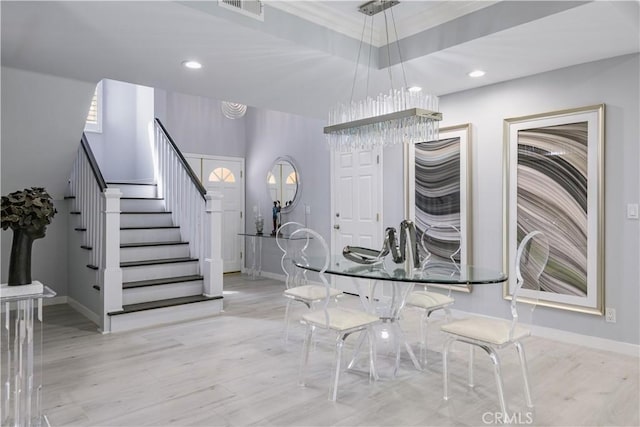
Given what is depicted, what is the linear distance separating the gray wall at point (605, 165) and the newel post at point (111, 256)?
339 centimetres

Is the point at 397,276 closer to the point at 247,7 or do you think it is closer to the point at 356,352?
the point at 356,352

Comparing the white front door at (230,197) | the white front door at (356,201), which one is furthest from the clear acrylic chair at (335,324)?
the white front door at (230,197)

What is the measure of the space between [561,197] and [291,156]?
407cm

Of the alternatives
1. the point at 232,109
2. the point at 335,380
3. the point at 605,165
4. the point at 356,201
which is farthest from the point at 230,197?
the point at 605,165

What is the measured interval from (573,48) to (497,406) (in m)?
2.63

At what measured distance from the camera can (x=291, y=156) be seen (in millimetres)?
6793

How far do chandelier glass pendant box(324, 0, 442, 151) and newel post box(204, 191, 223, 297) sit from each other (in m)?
1.83

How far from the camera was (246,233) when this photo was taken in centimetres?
763

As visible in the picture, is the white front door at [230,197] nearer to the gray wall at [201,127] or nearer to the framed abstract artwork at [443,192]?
the gray wall at [201,127]

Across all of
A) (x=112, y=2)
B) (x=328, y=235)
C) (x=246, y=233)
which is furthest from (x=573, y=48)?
(x=246, y=233)

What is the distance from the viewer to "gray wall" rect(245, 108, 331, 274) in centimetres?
629

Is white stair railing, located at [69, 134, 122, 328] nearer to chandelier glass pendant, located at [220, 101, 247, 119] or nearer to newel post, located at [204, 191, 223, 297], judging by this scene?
newel post, located at [204, 191, 223, 297]

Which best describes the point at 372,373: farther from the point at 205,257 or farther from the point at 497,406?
the point at 205,257

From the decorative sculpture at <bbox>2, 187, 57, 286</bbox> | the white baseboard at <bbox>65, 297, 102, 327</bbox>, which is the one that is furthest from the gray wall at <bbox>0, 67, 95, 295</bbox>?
the decorative sculpture at <bbox>2, 187, 57, 286</bbox>
